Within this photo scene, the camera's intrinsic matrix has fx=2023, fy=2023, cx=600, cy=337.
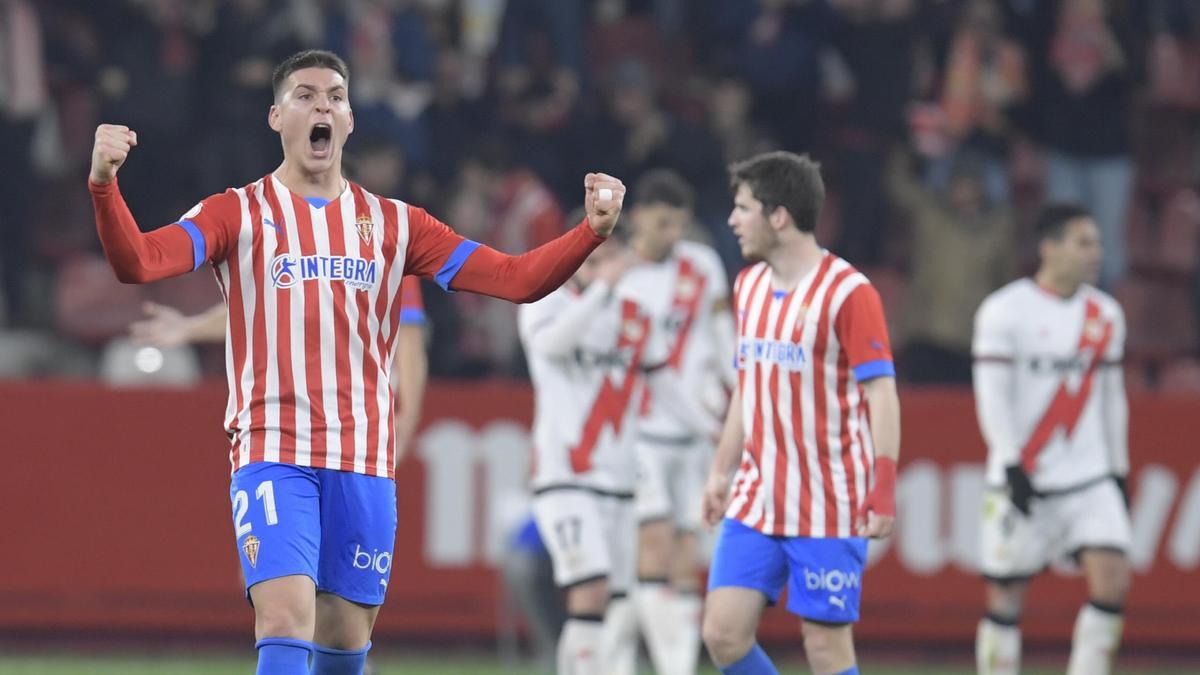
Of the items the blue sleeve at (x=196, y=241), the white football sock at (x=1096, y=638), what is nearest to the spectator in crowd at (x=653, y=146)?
the white football sock at (x=1096, y=638)

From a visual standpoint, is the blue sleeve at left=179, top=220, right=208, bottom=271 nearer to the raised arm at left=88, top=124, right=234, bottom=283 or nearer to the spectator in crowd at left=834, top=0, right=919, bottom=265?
the raised arm at left=88, top=124, right=234, bottom=283

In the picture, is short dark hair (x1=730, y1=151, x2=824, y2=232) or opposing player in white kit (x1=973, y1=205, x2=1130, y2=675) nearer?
short dark hair (x1=730, y1=151, x2=824, y2=232)

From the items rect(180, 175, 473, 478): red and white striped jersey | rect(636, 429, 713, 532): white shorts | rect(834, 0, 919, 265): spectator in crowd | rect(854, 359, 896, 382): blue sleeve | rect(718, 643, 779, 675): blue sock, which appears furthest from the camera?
rect(834, 0, 919, 265): spectator in crowd

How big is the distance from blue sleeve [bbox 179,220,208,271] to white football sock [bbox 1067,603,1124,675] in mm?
5555

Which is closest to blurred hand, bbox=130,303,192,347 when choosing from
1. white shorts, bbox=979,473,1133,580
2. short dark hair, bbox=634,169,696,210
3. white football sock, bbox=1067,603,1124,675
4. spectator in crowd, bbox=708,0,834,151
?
short dark hair, bbox=634,169,696,210

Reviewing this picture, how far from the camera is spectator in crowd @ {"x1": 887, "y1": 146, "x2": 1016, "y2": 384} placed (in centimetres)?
1413

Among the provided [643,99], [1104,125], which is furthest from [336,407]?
[1104,125]

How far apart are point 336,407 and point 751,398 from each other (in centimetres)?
205

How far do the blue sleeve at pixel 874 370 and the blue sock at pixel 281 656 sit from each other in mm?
2458

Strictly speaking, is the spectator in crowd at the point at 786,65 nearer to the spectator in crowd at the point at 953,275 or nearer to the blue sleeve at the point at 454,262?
the spectator in crowd at the point at 953,275

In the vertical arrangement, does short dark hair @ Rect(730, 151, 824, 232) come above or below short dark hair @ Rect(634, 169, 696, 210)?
below

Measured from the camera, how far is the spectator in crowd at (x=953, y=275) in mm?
14133

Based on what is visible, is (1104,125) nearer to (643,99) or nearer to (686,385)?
(643,99)

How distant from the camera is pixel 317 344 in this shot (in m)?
6.21
